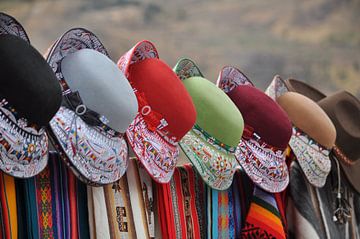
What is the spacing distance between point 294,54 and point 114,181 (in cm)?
324

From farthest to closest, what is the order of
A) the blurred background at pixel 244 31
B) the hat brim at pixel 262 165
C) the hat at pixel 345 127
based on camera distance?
the blurred background at pixel 244 31 < the hat at pixel 345 127 < the hat brim at pixel 262 165

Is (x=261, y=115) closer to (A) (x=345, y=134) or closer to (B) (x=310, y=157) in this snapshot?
(B) (x=310, y=157)

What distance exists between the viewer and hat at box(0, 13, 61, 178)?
30.5 inches

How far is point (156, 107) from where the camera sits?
3.36 ft

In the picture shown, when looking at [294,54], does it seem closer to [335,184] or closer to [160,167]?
[335,184]

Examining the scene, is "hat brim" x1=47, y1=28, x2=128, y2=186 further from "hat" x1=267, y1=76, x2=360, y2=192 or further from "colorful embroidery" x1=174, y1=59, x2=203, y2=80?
"hat" x1=267, y1=76, x2=360, y2=192

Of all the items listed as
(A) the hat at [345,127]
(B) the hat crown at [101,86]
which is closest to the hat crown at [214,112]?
(B) the hat crown at [101,86]

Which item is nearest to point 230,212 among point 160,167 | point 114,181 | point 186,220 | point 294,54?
point 186,220

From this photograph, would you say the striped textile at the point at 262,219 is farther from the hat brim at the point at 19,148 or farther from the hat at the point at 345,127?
the hat brim at the point at 19,148

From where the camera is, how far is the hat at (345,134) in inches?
56.8

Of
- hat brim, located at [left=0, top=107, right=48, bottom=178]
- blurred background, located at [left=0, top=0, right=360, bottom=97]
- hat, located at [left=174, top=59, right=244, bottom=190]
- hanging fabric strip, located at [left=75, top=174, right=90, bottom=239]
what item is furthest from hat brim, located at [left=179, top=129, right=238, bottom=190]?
blurred background, located at [left=0, top=0, right=360, bottom=97]

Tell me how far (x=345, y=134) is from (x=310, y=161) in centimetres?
17

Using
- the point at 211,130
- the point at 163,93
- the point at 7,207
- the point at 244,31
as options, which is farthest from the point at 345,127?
the point at 244,31

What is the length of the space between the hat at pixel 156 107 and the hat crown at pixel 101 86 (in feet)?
0.26
